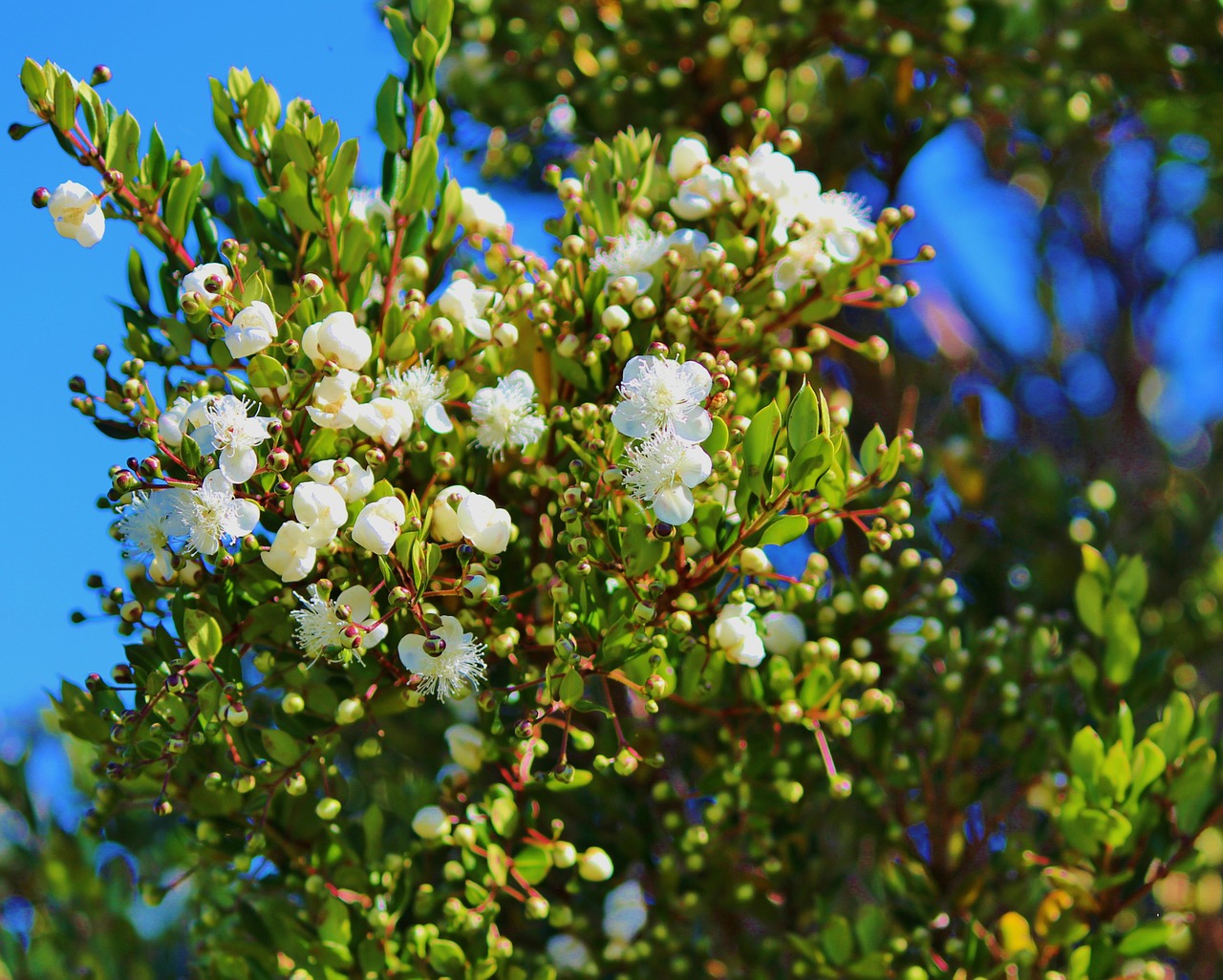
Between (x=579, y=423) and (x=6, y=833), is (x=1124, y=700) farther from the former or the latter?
(x=6, y=833)

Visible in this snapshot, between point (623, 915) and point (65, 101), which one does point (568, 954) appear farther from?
point (65, 101)

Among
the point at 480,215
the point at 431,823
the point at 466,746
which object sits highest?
the point at 480,215

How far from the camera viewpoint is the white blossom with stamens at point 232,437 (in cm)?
137

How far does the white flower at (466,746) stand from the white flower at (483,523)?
42 cm

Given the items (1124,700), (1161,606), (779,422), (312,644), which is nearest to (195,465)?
(312,644)

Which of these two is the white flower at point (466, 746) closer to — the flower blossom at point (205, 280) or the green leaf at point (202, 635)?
the green leaf at point (202, 635)

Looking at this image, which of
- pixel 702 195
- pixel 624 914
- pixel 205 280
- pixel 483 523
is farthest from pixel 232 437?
pixel 624 914

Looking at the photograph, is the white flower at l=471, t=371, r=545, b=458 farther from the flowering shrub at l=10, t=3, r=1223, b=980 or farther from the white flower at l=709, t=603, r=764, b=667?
the white flower at l=709, t=603, r=764, b=667

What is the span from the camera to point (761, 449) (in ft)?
4.66

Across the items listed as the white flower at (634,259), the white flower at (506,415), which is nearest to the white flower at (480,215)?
the white flower at (634,259)

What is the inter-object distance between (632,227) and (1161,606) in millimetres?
1974

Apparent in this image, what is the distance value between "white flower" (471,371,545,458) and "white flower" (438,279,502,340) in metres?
0.09

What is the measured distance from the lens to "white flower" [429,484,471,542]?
1.48 m

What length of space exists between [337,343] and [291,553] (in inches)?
10.5
